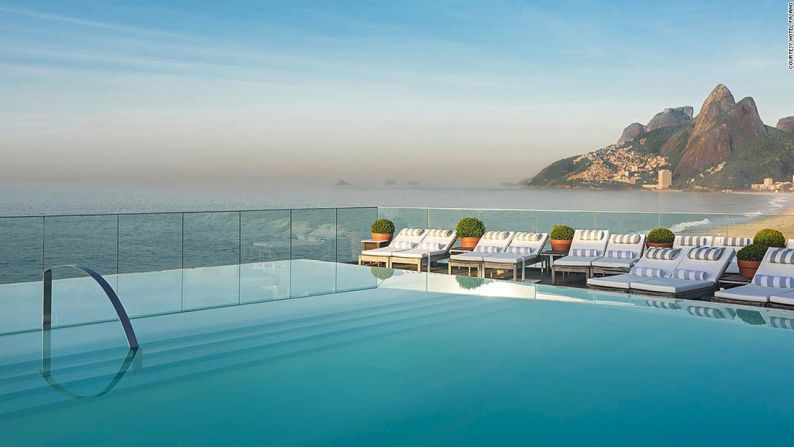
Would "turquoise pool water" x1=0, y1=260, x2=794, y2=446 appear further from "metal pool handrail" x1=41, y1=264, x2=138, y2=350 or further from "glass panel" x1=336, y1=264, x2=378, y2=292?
"glass panel" x1=336, y1=264, x2=378, y2=292

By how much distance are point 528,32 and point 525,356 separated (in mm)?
19407

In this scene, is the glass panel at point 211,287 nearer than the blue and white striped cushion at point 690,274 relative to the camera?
Yes

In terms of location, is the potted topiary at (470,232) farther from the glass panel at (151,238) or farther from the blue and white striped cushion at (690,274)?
the glass panel at (151,238)

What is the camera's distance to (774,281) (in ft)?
26.5

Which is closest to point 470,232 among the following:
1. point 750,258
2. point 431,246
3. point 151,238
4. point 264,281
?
point 431,246

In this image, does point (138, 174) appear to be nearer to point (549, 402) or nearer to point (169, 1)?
point (169, 1)

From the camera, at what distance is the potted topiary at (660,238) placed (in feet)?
35.7

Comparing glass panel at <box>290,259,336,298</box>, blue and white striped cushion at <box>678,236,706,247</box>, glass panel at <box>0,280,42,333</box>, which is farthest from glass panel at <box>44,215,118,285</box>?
blue and white striped cushion at <box>678,236,706,247</box>

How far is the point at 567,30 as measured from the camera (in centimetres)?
2270

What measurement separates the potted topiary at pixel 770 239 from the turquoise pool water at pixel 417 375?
3.85 metres

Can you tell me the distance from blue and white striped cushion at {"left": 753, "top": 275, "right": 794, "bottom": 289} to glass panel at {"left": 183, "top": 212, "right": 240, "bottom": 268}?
7645 millimetres

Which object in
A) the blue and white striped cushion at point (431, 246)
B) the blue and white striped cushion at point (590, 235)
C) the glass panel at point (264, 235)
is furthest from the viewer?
the glass panel at point (264, 235)

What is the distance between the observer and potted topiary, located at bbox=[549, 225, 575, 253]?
11.4 m

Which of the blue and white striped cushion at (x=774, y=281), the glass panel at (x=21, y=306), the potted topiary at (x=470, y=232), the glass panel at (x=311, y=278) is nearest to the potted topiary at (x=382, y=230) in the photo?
the potted topiary at (x=470, y=232)
